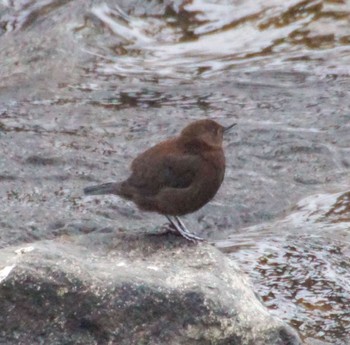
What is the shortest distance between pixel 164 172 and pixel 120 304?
3.62ft

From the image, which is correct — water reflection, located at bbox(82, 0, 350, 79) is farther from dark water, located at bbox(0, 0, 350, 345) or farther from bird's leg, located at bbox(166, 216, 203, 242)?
bird's leg, located at bbox(166, 216, 203, 242)

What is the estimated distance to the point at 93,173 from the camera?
692cm

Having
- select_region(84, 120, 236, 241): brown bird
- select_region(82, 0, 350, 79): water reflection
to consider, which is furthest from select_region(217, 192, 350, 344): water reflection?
select_region(82, 0, 350, 79): water reflection

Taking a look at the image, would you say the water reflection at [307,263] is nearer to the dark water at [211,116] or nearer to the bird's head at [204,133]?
the dark water at [211,116]

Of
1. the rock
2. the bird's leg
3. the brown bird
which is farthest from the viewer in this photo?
the brown bird

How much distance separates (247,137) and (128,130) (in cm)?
81

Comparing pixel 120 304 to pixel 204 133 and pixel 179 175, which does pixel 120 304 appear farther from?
pixel 204 133

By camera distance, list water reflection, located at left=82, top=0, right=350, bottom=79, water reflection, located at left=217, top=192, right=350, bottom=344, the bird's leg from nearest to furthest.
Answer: the bird's leg
water reflection, located at left=217, top=192, right=350, bottom=344
water reflection, located at left=82, top=0, right=350, bottom=79

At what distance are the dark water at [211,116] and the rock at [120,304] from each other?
2.82 ft

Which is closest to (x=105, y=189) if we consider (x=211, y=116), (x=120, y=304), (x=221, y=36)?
(x=120, y=304)

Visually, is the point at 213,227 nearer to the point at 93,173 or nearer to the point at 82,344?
the point at 93,173

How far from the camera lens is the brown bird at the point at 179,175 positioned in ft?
16.3

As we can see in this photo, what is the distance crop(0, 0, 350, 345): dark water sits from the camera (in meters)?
5.93

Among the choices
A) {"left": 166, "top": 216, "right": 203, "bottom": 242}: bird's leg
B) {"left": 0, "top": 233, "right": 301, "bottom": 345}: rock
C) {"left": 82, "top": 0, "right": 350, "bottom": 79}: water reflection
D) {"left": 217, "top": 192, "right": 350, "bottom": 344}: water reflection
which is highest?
{"left": 0, "top": 233, "right": 301, "bottom": 345}: rock
